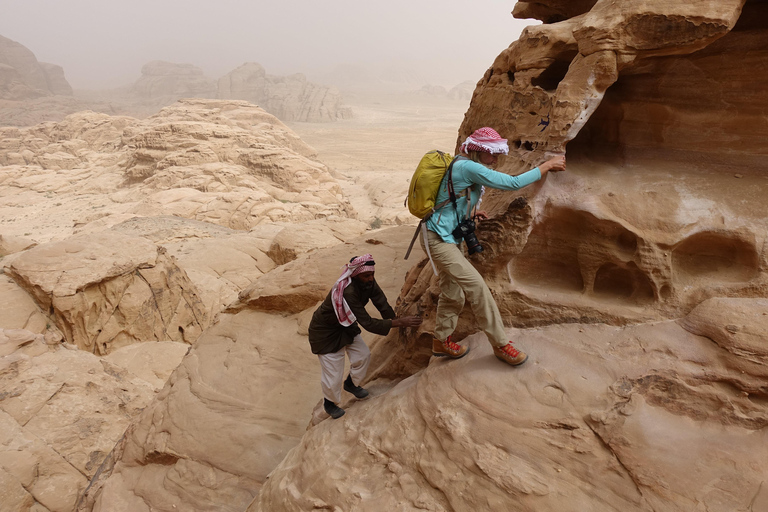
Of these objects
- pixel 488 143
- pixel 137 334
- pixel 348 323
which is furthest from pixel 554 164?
pixel 137 334

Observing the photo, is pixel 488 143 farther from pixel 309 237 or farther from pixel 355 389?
pixel 309 237

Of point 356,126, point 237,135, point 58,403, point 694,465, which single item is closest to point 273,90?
point 356,126

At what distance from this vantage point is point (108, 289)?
8367 millimetres

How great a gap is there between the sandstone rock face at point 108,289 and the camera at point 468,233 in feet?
24.3

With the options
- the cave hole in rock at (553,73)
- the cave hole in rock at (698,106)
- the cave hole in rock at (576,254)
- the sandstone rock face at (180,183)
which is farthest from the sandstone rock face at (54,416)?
the sandstone rock face at (180,183)

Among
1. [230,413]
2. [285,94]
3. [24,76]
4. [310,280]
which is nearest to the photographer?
[230,413]

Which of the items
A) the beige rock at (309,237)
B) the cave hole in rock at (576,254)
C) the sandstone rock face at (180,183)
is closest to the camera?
the cave hole in rock at (576,254)

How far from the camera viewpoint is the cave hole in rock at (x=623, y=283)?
3.23 metres

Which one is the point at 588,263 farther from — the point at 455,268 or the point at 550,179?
the point at 455,268

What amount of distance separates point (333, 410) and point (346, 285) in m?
1.15

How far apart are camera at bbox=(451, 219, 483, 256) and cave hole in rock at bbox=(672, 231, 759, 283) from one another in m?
1.35

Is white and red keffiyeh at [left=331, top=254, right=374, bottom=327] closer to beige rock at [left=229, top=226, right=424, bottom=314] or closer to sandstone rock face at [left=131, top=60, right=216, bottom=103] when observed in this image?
beige rock at [left=229, top=226, right=424, bottom=314]

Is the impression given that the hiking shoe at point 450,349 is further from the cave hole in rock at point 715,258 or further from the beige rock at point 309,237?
the beige rock at point 309,237

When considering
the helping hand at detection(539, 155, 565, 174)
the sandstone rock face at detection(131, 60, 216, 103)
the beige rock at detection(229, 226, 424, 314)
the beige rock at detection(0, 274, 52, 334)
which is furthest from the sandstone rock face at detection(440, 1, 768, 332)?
the sandstone rock face at detection(131, 60, 216, 103)
